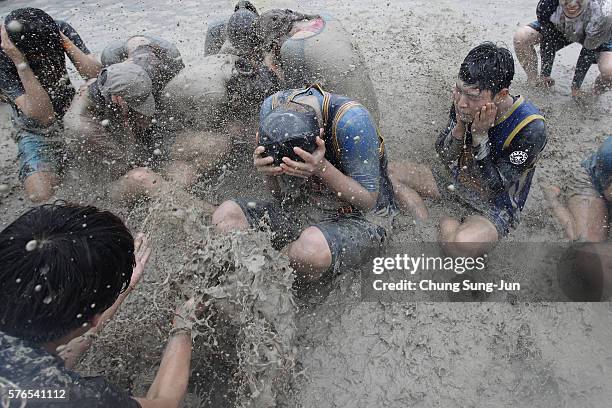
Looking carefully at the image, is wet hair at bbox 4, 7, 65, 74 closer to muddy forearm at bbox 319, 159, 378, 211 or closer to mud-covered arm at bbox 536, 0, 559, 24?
muddy forearm at bbox 319, 159, 378, 211

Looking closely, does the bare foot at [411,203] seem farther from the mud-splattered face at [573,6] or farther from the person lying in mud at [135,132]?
the mud-splattered face at [573,6]

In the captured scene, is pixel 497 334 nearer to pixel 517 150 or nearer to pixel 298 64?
pixel 517 150

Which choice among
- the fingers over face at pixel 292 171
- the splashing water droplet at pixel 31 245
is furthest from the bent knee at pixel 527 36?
the splashing water droplet at pixel 31 245

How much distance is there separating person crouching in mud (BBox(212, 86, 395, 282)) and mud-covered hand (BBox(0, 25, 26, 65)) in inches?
69.2

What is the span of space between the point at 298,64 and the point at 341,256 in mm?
1458

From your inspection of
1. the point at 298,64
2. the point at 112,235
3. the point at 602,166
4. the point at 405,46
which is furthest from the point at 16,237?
the point at 405,46

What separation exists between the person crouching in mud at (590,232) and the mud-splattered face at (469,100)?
0.83 meters

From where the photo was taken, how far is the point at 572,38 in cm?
421

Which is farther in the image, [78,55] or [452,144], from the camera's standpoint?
[78,55]

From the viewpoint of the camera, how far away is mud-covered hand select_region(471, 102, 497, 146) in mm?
2582

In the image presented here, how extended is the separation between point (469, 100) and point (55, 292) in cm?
228

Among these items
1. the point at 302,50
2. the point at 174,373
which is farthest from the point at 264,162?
the point at 302,50

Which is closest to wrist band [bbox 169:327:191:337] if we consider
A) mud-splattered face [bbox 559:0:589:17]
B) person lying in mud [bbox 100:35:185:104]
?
person lying in mud [bbox 100:35:185:104]

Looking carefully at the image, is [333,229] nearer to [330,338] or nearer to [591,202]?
[330,338]
